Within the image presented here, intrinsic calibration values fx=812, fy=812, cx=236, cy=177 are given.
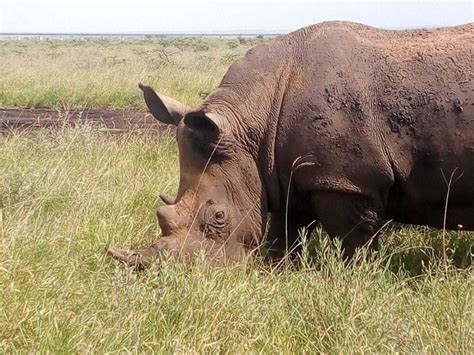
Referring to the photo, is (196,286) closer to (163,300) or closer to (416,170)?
(163,300)

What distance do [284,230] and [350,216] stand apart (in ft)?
2.58

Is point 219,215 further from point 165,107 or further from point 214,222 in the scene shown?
point 165,107

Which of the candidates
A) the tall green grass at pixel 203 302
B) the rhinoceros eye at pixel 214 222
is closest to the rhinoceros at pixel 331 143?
the rhinoceros eye at pixel 214 222

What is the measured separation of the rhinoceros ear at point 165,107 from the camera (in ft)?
21.1

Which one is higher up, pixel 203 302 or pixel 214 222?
pixel 203 302

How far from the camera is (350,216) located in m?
5.65

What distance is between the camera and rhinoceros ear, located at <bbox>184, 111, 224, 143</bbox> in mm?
5781

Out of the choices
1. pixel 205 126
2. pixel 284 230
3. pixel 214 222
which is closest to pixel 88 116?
pixel 284 230

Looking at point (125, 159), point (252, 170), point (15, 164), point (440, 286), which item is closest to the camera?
point (440, 286)

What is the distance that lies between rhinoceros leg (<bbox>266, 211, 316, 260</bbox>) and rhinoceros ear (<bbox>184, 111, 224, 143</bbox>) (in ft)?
2.65

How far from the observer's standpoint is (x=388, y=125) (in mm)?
5539

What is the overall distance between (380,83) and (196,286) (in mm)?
2059

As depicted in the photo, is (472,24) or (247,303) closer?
(247,303)

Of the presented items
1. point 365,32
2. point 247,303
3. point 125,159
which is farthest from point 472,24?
point 125,159
